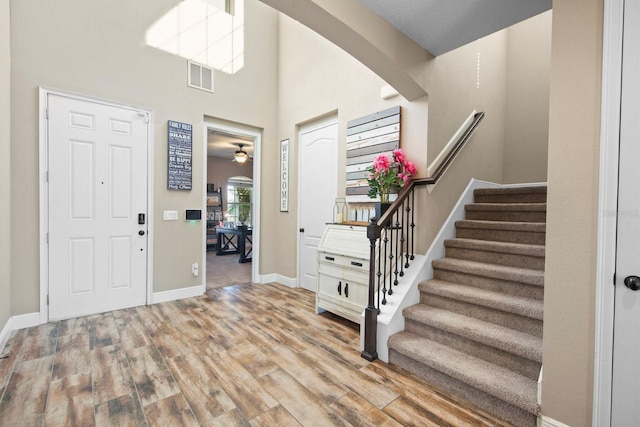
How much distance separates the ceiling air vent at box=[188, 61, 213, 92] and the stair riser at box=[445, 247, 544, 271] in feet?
12.4

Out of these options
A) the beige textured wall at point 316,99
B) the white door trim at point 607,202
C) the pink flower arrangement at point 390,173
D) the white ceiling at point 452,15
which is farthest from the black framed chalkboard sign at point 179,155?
the white door trim at point 607,202

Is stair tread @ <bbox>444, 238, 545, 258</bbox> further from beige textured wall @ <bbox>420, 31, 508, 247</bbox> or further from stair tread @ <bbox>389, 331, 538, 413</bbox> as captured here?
stair tread @ <bbox>389, 331, 538, 413</bbox>

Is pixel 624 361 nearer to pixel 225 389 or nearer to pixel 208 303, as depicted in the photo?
pixel 225 389

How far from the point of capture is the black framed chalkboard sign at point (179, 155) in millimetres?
3711

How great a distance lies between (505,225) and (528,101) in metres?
2.55

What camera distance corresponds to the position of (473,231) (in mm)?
3064

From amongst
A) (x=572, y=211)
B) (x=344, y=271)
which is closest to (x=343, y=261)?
(x=344, y=271)

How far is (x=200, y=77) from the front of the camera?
13.0 feet

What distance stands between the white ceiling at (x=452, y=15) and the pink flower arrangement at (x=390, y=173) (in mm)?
1039

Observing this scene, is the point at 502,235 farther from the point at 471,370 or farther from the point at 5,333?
the point at 5,333

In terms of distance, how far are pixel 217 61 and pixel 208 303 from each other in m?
3.35

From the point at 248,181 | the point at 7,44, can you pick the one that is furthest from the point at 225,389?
the point at 248,181

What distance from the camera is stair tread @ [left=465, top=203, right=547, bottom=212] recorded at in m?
2.83

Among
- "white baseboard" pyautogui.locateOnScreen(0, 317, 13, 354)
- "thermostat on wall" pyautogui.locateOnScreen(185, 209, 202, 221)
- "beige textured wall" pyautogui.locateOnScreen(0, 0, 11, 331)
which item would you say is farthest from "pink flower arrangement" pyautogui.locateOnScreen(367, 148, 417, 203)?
"white baseboard" pyautogui.locateOnScreen(0, 317, 13, 354)
